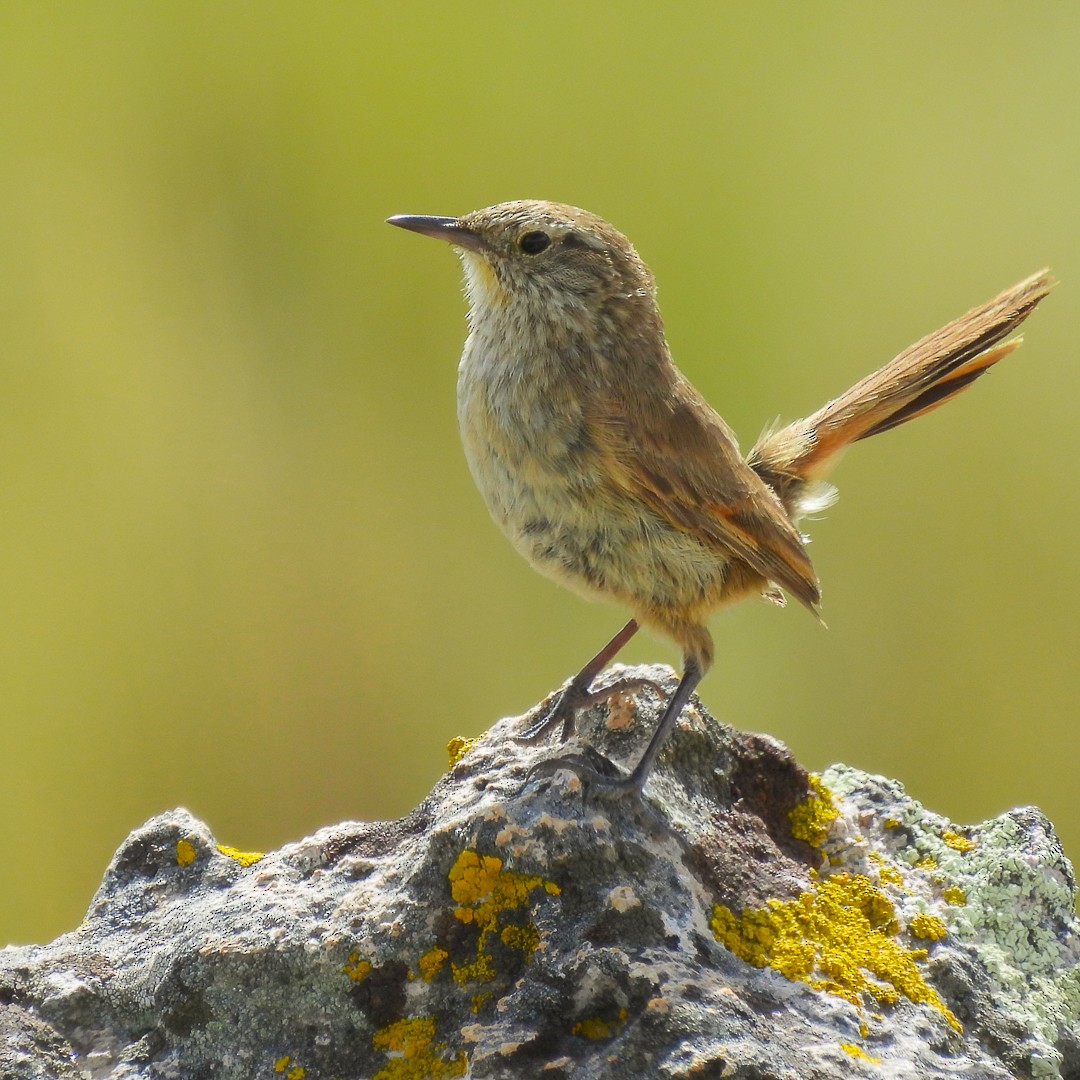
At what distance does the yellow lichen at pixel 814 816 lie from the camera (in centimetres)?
299

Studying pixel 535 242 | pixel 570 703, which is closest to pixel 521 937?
pixel 570 703

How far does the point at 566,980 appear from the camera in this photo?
228 cm

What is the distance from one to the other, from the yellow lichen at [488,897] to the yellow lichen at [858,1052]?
596 mm

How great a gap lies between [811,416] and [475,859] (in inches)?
72.8

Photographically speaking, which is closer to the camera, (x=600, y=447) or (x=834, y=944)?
(x=834, y=944)

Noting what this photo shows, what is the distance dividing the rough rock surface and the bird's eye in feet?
4.14

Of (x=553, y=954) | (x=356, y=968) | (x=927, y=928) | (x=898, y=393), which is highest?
(x=898, y=393)

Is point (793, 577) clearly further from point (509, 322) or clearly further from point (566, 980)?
point (566, 980)

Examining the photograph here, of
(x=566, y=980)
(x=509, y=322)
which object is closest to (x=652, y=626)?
(x=509, y=322)

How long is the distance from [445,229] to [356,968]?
181cm

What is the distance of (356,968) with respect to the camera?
242 cm

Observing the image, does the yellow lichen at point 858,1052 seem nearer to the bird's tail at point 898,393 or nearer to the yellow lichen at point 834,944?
the yellow lichen at point 834,944

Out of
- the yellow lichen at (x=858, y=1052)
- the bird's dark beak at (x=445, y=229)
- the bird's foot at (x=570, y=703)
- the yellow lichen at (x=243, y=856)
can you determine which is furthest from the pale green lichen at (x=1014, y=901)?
the bird's dark beak at (x=445, y=229)

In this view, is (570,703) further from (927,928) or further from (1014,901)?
(1014,901)
